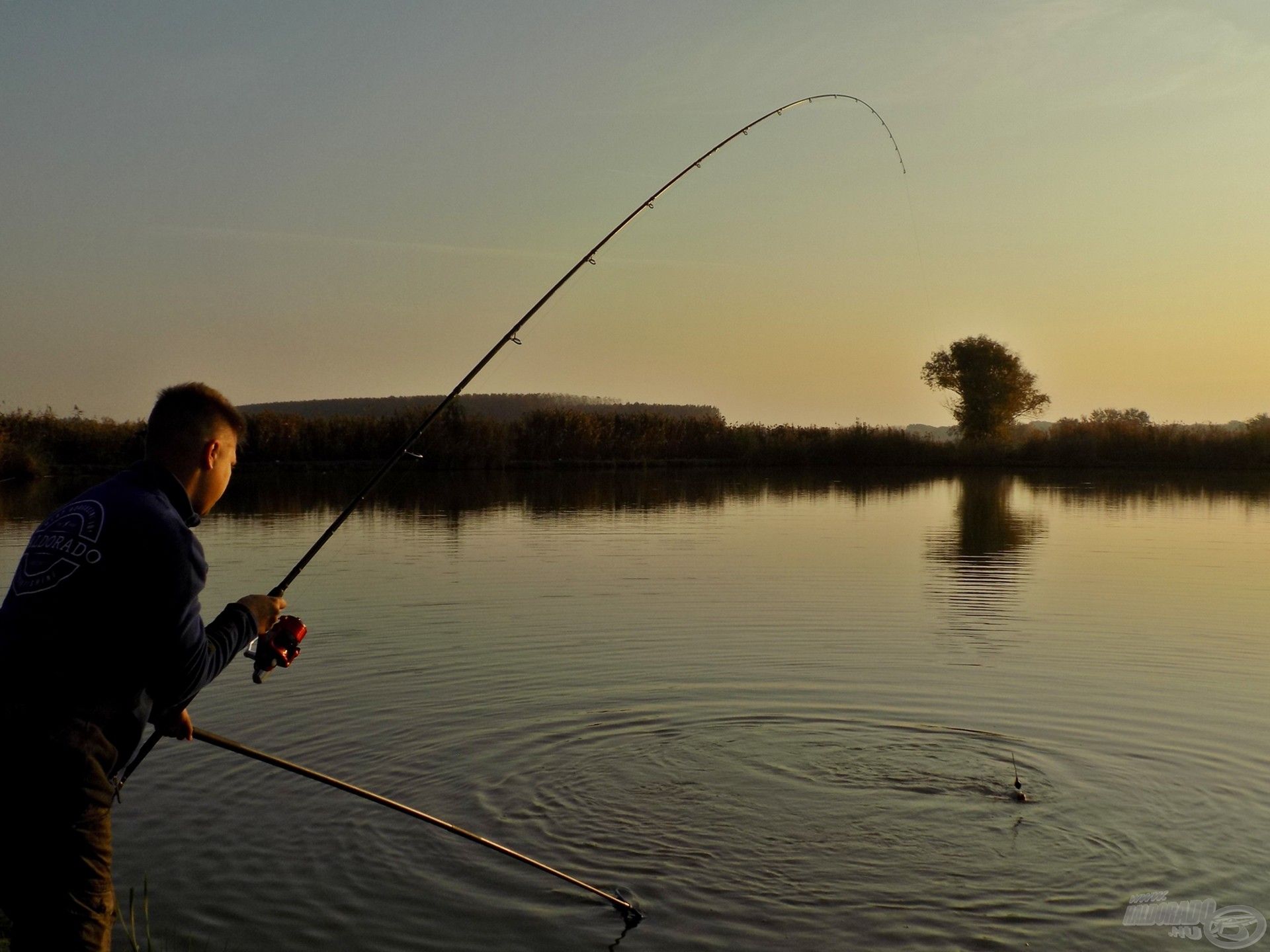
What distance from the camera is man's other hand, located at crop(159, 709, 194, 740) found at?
369cm

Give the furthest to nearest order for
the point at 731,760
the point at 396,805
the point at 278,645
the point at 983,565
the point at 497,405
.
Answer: the point at 497,405 < the point at 983,565 < the point at 731,760 < the point at 396,805 < the point at 278,645

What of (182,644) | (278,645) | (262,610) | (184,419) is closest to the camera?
(182,644)

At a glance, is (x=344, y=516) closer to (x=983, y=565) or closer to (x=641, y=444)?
(x=983, y=565)

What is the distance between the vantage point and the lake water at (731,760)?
5160mm

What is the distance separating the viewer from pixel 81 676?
324cm

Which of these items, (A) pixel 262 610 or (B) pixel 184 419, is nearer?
(B) pixel 184 419

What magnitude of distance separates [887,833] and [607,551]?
12.8 metres

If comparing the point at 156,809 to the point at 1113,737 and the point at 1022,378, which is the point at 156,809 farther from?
the point at 1022,378

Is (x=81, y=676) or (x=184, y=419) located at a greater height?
(x=184, y=419)

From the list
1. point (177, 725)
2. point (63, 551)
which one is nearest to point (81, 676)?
point (63, 551)

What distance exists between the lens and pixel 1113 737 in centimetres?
776

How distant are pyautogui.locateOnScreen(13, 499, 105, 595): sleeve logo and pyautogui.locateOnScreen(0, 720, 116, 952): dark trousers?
0.38 meters

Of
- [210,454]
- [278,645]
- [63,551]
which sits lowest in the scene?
[278,645]

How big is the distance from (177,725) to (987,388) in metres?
75.4
